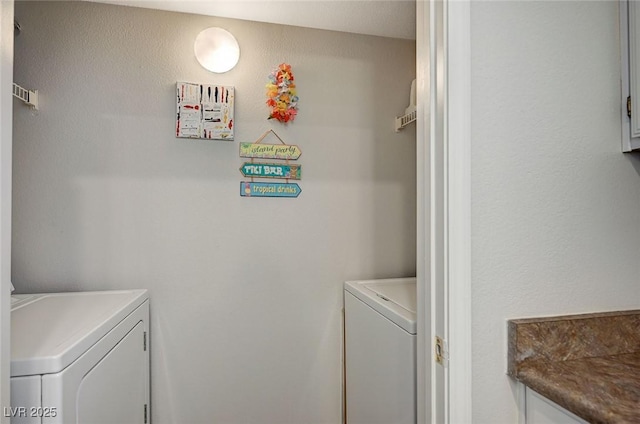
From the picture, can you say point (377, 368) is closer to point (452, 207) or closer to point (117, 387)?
point (452, 207)

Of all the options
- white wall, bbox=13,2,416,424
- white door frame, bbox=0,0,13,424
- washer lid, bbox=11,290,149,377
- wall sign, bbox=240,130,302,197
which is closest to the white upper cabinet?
white wall, bbox=13,2,416,424

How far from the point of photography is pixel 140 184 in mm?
1585

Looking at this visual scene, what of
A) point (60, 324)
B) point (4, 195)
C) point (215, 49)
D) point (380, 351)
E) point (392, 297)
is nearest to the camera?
point (4, 195)

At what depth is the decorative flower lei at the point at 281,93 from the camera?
1.67 metres

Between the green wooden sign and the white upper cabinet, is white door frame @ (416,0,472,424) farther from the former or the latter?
the green wooden sign

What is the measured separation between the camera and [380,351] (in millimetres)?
1261

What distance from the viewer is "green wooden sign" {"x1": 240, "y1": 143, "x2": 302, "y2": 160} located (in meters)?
1.68

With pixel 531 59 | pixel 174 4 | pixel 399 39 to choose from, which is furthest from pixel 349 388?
pixel 174 4

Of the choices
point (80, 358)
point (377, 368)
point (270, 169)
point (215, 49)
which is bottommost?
point (377, 368)

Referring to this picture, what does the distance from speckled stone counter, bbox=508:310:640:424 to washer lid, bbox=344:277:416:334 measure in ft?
1.01

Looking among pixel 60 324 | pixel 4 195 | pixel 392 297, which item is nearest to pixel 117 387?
pixel 60 324

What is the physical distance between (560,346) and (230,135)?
1.51 m

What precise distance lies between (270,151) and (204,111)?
37 cm

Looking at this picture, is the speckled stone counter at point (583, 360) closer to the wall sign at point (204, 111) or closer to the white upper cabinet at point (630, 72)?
the white upper cabinet at point (630, 72)
